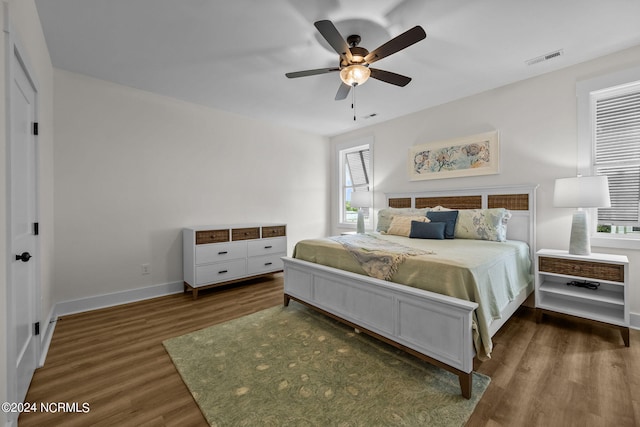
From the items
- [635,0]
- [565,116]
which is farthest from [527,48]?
[565,116]

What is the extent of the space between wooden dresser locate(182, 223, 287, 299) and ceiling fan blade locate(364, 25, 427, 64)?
9.03 feet

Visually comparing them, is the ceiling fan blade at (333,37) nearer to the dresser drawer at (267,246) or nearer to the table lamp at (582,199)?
the table lamp at (582,199)

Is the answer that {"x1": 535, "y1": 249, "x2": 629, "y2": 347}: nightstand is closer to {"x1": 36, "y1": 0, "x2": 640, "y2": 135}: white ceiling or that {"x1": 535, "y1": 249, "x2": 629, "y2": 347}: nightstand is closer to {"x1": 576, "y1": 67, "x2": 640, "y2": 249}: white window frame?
{"x1": 576, "y1": 67, "x2": 640, "y2": 249}: white window frame

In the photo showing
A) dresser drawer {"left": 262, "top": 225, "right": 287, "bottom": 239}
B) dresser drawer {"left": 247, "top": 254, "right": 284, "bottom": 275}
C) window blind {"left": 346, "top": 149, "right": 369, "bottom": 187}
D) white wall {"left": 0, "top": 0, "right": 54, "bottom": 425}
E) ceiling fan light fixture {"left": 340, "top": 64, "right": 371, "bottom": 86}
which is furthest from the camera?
window blind {"left": 346, "top": 149, "right": 369, "bottom": 187}

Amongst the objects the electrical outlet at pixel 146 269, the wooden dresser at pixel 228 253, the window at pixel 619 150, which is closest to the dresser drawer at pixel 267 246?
the wooden dresser at pixel 228 253

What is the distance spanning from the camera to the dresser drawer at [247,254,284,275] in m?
3.94

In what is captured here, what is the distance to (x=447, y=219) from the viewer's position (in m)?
3.23

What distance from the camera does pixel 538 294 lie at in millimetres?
2670

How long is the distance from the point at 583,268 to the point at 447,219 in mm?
1252

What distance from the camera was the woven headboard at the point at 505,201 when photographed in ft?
10.1

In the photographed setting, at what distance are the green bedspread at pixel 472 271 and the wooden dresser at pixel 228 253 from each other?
4.72 ft

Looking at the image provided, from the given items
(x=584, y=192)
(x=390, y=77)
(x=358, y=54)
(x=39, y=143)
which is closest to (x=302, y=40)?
(x=358, y=54)

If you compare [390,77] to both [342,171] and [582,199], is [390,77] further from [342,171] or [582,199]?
[342,171]

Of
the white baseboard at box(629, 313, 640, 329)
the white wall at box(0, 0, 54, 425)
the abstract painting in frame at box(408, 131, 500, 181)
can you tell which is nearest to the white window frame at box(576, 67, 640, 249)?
the white baseboard at box(629, 313, 640, 329)
